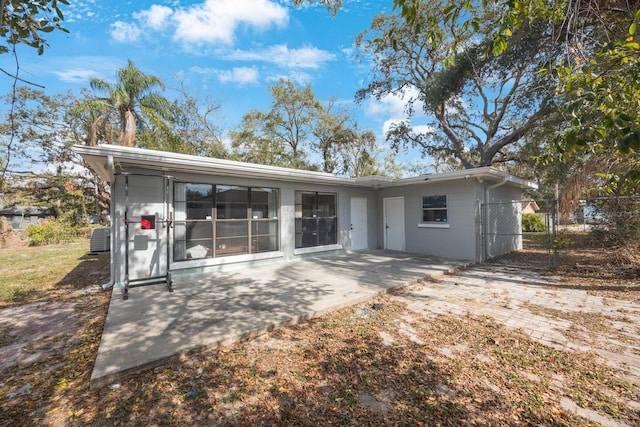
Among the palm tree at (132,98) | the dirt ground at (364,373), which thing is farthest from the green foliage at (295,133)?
the dirt ground at (364,373)

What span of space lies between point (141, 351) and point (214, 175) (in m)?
4.39

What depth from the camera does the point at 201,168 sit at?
19.6ft

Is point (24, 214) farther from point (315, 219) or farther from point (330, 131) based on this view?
point (315, 219)

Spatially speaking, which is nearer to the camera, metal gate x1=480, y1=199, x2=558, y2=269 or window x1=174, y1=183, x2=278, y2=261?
window x1=174, y1=183, x2=278, y2=261

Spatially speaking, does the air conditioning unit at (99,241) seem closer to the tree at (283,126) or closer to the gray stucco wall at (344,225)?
the gray stucco wall at (344,225)

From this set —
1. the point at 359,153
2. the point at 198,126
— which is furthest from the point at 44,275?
the point at 359,153

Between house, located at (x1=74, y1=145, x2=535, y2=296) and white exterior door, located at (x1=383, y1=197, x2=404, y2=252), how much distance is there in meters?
0.04

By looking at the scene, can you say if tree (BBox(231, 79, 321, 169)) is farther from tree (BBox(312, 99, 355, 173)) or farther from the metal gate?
the metal gate

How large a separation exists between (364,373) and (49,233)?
18.0 metres

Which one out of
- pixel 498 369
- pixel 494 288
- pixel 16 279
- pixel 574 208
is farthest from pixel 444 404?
pixel 16 279

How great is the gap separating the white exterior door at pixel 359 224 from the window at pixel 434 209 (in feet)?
6.79

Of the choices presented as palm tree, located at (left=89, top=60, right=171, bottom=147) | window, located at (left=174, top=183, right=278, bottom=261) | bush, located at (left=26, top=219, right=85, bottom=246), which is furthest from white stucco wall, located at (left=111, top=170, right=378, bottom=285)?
bush, located at (left=26, top=219, right=85, bottom=246)

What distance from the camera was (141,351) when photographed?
2.88 m

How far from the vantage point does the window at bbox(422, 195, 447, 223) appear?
883cm
